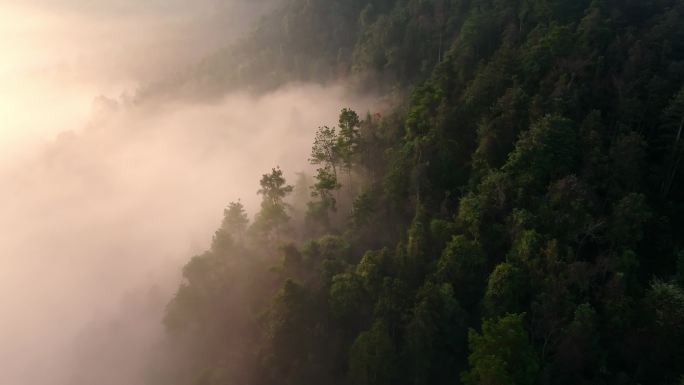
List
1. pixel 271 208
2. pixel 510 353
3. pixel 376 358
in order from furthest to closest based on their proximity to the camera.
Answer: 1. pixel 271 208
2. pixel 376 358
3. pixel 510 353

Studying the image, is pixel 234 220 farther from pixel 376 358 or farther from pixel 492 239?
pixel 492 239

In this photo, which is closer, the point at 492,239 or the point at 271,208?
the point at 492,239

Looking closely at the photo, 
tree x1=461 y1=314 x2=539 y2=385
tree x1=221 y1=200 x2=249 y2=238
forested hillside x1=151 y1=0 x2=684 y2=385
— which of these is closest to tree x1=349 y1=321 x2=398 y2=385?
forested hillside x1=151 y1=0 x2=684 y2=385

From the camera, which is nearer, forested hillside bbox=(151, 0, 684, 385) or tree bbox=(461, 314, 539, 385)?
tree bbox=(461, 314, 539, 385)

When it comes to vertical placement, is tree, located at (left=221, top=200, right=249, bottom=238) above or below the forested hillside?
above

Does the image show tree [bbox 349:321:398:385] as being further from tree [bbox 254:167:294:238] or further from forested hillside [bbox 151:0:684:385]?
tree [bbox 254:167:294:238]

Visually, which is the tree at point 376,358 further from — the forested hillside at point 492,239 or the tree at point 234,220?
the tree at point 234,220

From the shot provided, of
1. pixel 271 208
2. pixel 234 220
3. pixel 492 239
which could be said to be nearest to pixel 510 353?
pixel 492 239

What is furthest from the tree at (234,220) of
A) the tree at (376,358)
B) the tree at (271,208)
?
the tree at (376,358)
